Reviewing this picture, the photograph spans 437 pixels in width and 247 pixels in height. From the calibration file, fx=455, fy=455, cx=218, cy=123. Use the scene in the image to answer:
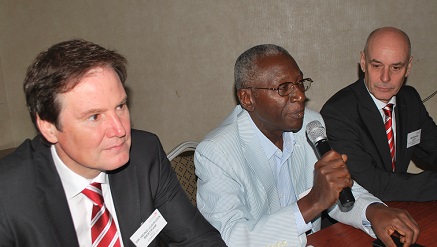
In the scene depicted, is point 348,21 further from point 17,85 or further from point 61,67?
point 17,85

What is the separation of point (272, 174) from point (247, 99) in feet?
1.37

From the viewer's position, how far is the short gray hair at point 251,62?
7.74ft

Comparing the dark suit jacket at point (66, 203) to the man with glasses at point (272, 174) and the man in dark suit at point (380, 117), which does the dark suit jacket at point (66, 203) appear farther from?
the man in dark suit at point (380, 117)

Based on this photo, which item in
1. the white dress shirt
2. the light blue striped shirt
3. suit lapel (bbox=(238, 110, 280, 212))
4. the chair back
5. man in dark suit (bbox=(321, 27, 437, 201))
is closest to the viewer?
the white dress shirt

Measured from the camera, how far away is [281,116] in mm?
2344

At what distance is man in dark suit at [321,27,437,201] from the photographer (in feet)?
9.06

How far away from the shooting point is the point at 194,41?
409cm

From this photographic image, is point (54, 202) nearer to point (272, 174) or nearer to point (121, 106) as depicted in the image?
point (121, 106)

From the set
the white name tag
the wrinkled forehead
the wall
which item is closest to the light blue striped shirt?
the white name tag

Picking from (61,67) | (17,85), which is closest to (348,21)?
(61,67)

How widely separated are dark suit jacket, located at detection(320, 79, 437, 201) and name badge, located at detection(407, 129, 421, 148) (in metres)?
0.02

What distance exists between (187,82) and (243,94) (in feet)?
5.99

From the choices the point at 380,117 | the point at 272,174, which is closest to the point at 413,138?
the point at 380,117

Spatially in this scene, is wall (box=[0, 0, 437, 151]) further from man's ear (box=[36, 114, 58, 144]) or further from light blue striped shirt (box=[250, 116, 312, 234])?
man's ear (box=[36, 114, 58, 144])
